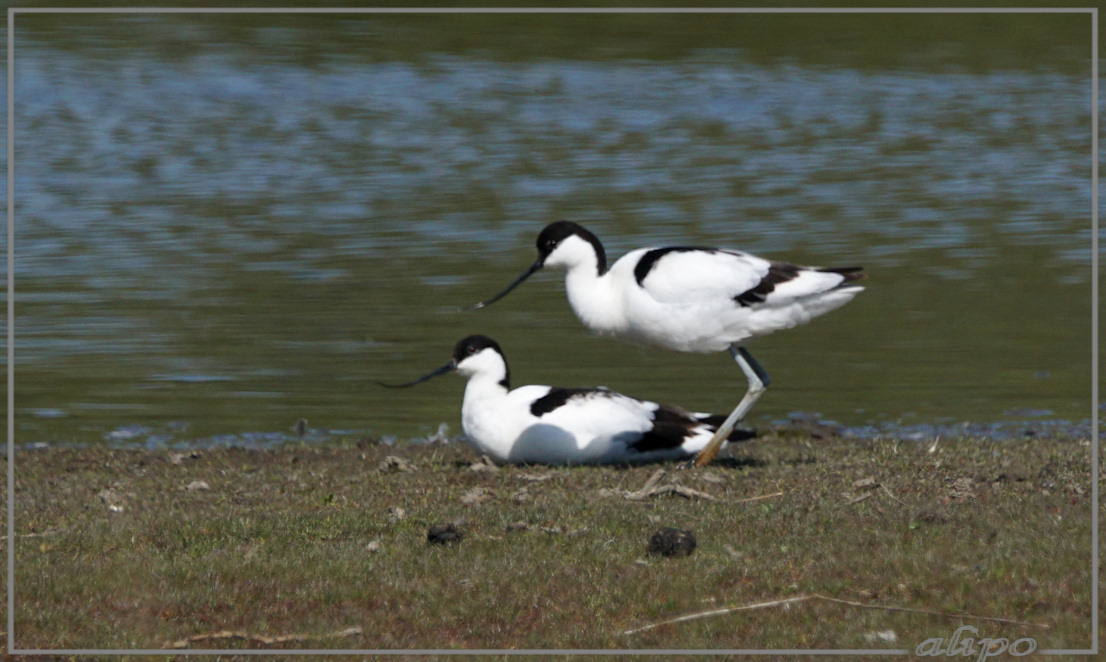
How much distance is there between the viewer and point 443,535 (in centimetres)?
746

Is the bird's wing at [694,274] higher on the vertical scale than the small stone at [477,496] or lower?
higher

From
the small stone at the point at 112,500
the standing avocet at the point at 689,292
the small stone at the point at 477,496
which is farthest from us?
the standing avocet at the point at 689,292

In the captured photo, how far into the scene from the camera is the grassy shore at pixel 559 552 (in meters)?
5.89

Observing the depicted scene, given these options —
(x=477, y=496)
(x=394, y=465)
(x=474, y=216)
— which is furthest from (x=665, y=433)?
(x=474, y=216)

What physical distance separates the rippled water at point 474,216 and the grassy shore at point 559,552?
2.13 m

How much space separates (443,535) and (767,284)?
295cm

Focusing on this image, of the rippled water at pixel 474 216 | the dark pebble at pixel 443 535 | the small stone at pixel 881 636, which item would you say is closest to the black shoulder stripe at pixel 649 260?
the dark pebble at pixel 443 535

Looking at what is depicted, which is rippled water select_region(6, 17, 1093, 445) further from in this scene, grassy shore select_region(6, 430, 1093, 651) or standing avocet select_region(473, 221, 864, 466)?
standing avocet select_region(473, 221, 864, 466)

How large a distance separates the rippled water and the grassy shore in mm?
2128

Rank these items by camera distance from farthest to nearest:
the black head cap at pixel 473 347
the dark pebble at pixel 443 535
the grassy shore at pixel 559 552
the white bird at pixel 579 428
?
the black head cap at pixel 473 347
the white bird at pixel 579 428
the dark pebble at pixel 443 535
the grassy shore at pixel 559 552

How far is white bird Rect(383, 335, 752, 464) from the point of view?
9672 mm

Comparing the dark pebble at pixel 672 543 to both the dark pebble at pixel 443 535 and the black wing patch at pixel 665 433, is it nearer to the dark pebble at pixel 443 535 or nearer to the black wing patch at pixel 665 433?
the dark pebble at pixel 443 535

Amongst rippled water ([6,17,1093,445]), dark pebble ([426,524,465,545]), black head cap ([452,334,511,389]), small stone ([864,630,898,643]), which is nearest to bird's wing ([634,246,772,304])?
black head cap ([452,334,511,389])

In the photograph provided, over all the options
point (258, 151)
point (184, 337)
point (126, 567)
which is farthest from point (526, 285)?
point (258, 151)
